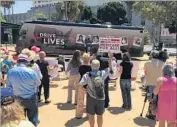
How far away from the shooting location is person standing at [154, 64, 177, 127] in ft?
21.3

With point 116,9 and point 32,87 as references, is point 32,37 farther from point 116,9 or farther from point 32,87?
point 116,9

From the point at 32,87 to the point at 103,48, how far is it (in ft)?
23.2

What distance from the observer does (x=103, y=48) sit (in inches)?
527

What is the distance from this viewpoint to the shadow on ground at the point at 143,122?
352 inches

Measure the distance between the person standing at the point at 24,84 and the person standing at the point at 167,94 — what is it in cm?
207

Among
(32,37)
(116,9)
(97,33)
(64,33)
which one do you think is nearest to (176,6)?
(97,33)

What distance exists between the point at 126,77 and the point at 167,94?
356 centimetres

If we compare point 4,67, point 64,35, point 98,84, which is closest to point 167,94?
point 98,84

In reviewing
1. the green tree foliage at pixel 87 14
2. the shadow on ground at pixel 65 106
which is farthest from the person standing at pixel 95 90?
the green tree foliage at pixel 87 14

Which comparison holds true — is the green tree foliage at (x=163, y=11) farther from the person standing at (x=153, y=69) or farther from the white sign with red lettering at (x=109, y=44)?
the person standing at (x=153, y=69)

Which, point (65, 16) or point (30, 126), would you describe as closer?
point (30, 126)

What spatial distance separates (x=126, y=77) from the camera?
1007 cm

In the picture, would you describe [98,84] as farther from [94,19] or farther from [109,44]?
[94,19]

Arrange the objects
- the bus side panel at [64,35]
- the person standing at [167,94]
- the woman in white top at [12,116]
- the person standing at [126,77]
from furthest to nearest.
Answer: the bus side panel at [64,35], the person standing at [126,77], the person standing at [167,94], the woman in white top at [12,116]
